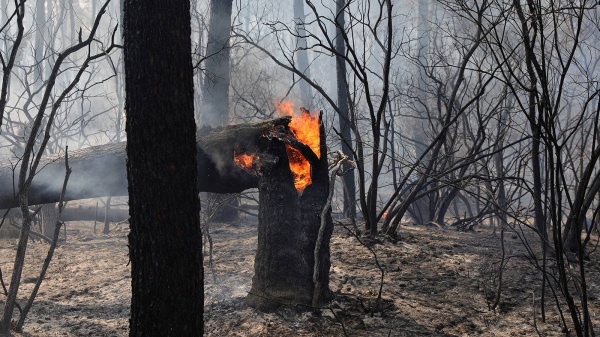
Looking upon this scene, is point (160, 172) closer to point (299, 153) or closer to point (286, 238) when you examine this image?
point (286, 238)

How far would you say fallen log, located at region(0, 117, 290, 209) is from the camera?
4.72 m

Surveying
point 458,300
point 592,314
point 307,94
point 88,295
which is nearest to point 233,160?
point 88,295

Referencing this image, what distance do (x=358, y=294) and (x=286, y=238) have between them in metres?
0.87

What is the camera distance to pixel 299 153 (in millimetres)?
4293

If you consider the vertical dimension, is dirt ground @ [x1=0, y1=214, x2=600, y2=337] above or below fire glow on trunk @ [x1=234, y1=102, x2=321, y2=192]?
below

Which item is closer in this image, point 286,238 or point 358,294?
point 286,238

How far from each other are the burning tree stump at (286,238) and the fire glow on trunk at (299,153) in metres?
0.15

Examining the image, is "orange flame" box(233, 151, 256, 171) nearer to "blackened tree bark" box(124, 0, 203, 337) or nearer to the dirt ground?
the dirt ground

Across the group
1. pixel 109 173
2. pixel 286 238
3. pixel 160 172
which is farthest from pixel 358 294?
pixel 109 173

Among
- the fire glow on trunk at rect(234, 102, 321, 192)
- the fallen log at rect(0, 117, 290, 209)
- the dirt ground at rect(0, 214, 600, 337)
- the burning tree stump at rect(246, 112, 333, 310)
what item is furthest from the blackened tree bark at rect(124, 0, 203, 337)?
the fallen log at rect(0, 117, 290, 209)

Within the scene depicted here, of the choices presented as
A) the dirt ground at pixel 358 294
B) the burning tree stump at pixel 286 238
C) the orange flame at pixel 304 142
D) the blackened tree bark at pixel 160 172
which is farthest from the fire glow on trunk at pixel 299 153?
the blackened tree bark at pixel 160 172

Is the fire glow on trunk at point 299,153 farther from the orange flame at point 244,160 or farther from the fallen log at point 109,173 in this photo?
the fallen log at point 109,173

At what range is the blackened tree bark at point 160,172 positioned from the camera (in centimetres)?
255

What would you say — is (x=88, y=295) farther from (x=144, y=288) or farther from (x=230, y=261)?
(x=144, y=288)
